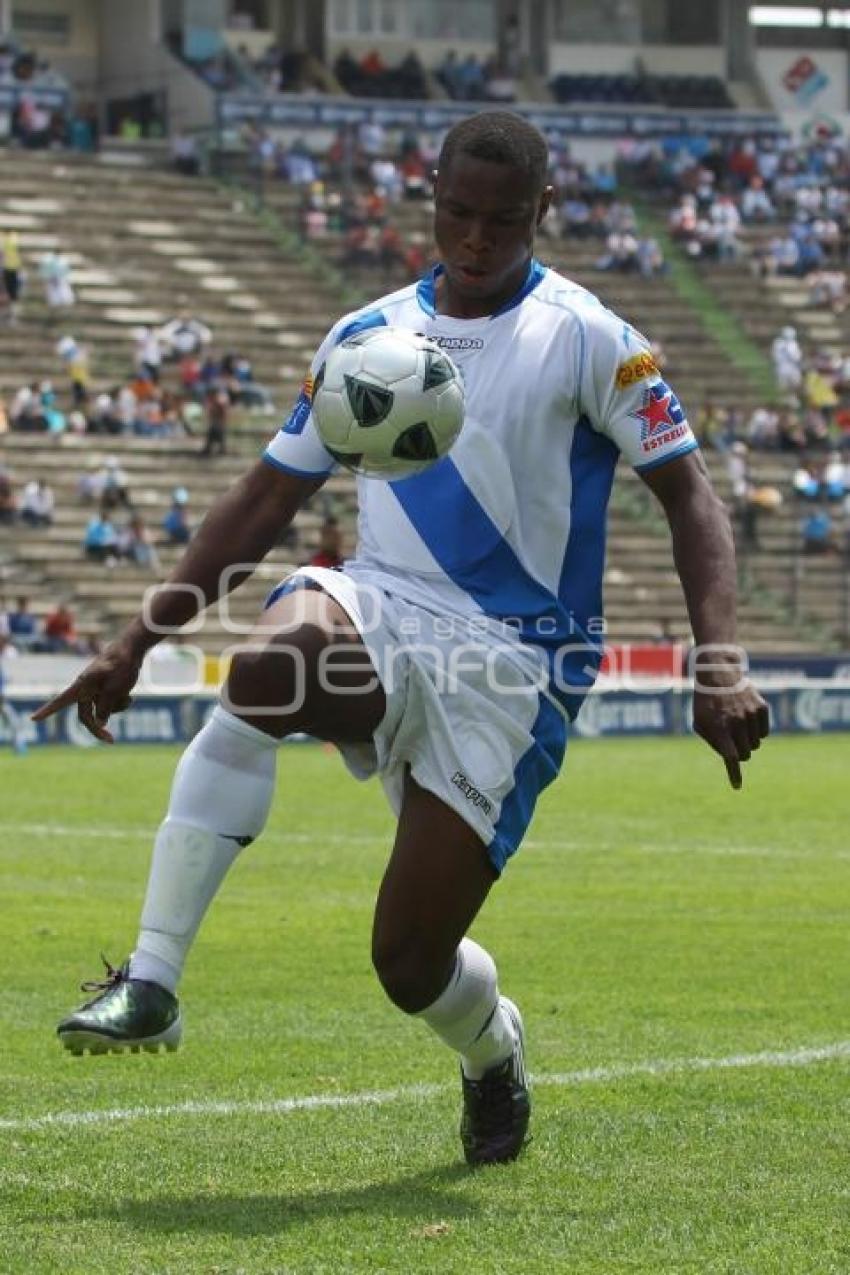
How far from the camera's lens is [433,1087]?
7273 millimetres

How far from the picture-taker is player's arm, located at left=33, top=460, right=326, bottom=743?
5.79m

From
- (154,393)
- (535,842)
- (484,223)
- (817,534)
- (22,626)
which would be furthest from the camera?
(817,534)

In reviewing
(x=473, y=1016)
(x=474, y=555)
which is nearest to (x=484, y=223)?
(x=474, y=555)

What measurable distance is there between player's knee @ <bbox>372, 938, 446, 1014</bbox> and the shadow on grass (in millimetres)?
437

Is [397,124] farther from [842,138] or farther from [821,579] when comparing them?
[821,579]

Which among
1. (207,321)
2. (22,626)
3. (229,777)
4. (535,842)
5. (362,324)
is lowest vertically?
(22,626)

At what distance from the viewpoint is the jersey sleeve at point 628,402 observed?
5.88 metres

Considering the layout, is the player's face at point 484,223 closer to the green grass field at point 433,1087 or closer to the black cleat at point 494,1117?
the black cleat at point 494,1117

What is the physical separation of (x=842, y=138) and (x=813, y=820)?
3726cm

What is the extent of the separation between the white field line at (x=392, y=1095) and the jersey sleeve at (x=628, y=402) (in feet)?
6.78

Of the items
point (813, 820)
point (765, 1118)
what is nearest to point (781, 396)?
point (813, 820)

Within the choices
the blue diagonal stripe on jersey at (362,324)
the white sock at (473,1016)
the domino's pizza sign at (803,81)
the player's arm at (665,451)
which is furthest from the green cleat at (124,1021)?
the domino's pizza sign at (803,81)

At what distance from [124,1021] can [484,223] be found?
1.94 meters

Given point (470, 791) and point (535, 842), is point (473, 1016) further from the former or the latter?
point (535, 842)
